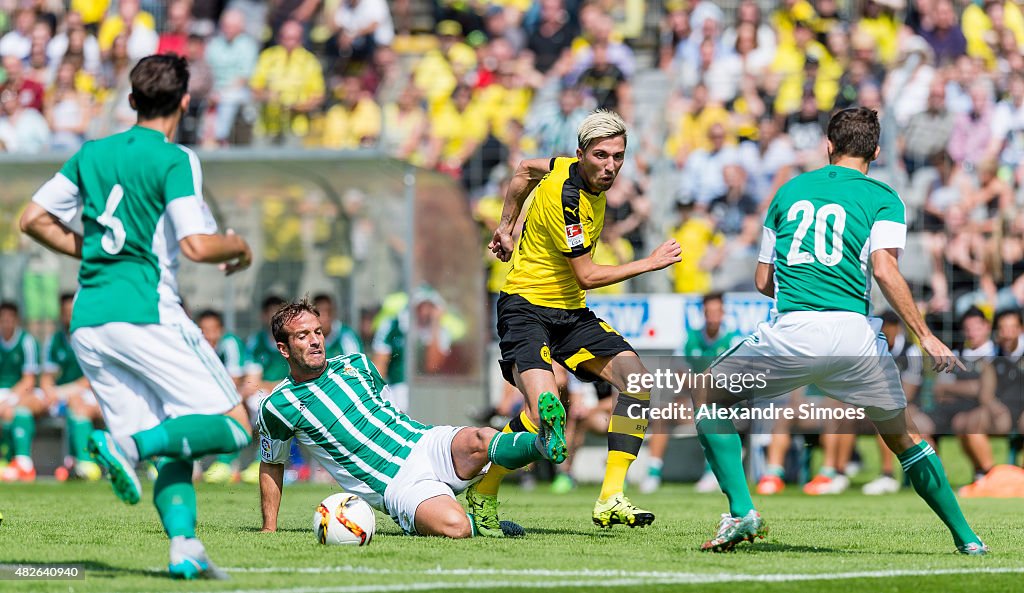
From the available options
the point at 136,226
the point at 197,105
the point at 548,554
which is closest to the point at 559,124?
the point at 197,105

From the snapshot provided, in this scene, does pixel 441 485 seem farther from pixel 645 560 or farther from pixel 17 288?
pixel 17 288

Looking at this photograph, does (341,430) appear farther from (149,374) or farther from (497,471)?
(149,374)

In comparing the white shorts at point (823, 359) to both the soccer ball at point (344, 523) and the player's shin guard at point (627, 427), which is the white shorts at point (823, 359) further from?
the soccer ball at point (344, 523)

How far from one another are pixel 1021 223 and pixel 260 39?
10677mm

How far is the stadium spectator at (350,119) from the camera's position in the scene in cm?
1753

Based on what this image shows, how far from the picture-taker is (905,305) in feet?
22.2

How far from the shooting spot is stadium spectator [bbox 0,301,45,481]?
15.5 m

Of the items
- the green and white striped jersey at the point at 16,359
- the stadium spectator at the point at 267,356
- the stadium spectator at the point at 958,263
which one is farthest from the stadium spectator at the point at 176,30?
the stadium spectator at the point at 958,263

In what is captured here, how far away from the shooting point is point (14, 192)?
53.8 feet

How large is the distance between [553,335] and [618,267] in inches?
31.3

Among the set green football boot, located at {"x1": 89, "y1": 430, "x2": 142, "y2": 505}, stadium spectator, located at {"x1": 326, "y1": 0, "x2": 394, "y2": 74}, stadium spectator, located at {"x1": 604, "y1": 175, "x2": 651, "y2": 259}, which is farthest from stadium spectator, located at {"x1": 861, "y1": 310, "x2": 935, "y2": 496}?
green football boot, located at {"x1": 89, "y1": 430, "x2": 142, "y2": 505}

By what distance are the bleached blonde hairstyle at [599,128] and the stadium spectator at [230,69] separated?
981cm

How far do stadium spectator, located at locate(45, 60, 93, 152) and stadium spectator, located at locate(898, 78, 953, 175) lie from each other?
953 centimetres

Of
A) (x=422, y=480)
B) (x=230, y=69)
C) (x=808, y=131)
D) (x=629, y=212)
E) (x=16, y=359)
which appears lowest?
(x=422, y=480)
